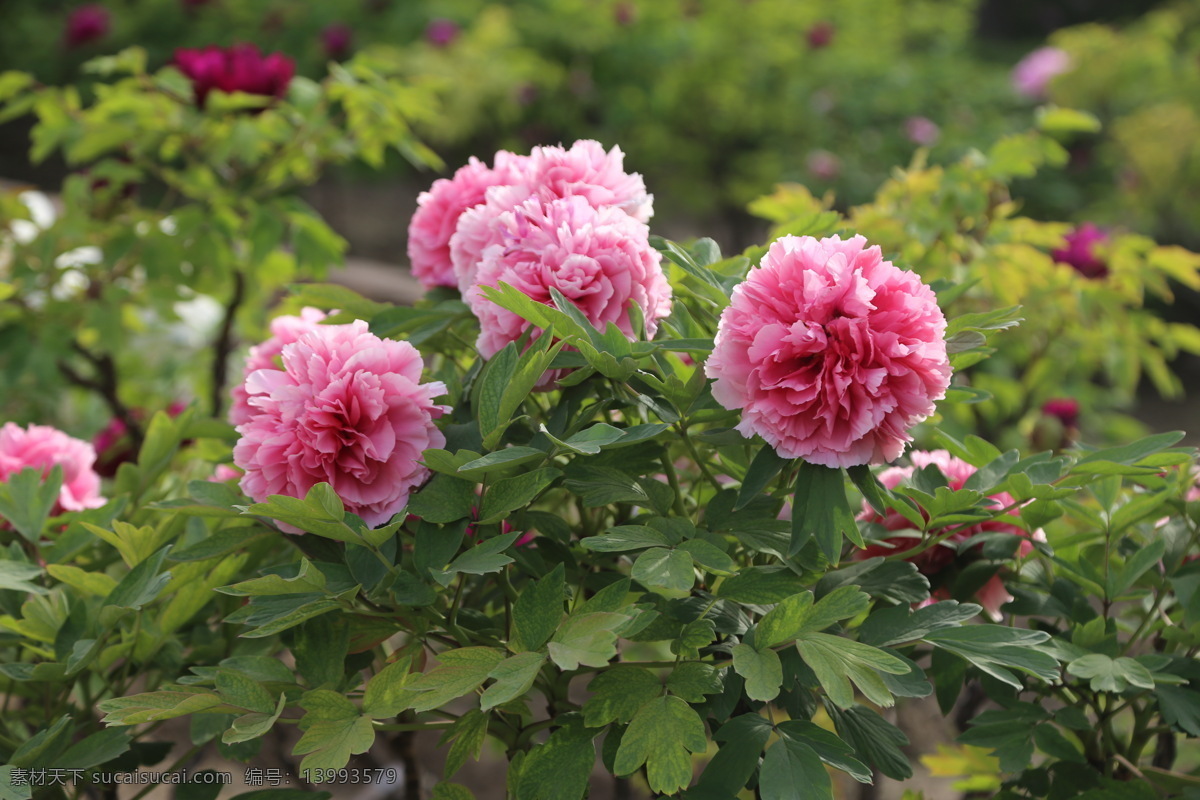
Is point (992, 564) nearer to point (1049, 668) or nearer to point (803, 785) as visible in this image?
point (1049, 668)

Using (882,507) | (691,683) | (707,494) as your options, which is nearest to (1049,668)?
(882,507)

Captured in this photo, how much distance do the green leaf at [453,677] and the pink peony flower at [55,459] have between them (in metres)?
0.74

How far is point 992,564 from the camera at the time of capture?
1.06 m

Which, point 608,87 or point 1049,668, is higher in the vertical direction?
point 1049,668

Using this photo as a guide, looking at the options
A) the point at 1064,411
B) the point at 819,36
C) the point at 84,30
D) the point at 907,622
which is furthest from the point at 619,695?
the point at 819,36

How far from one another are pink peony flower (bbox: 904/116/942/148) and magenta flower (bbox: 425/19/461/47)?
10.5 ft

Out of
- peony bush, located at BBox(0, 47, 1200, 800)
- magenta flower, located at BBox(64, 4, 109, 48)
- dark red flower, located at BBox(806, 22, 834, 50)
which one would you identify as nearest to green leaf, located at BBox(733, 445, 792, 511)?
peony bush, located at BBox(0, 47, 1200, 800)

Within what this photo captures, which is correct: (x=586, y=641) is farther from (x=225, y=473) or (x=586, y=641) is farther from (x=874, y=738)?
(x=225, y=473)

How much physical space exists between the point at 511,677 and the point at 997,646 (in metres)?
0.44

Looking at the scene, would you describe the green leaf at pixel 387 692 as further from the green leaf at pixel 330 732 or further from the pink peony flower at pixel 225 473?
the pink peony flower at pixel 225 473

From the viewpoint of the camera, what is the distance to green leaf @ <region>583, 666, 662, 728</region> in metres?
0.85

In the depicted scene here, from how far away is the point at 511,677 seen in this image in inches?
31.2

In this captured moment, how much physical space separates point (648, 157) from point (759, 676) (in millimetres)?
5989

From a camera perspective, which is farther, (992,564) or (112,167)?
(112,167)
